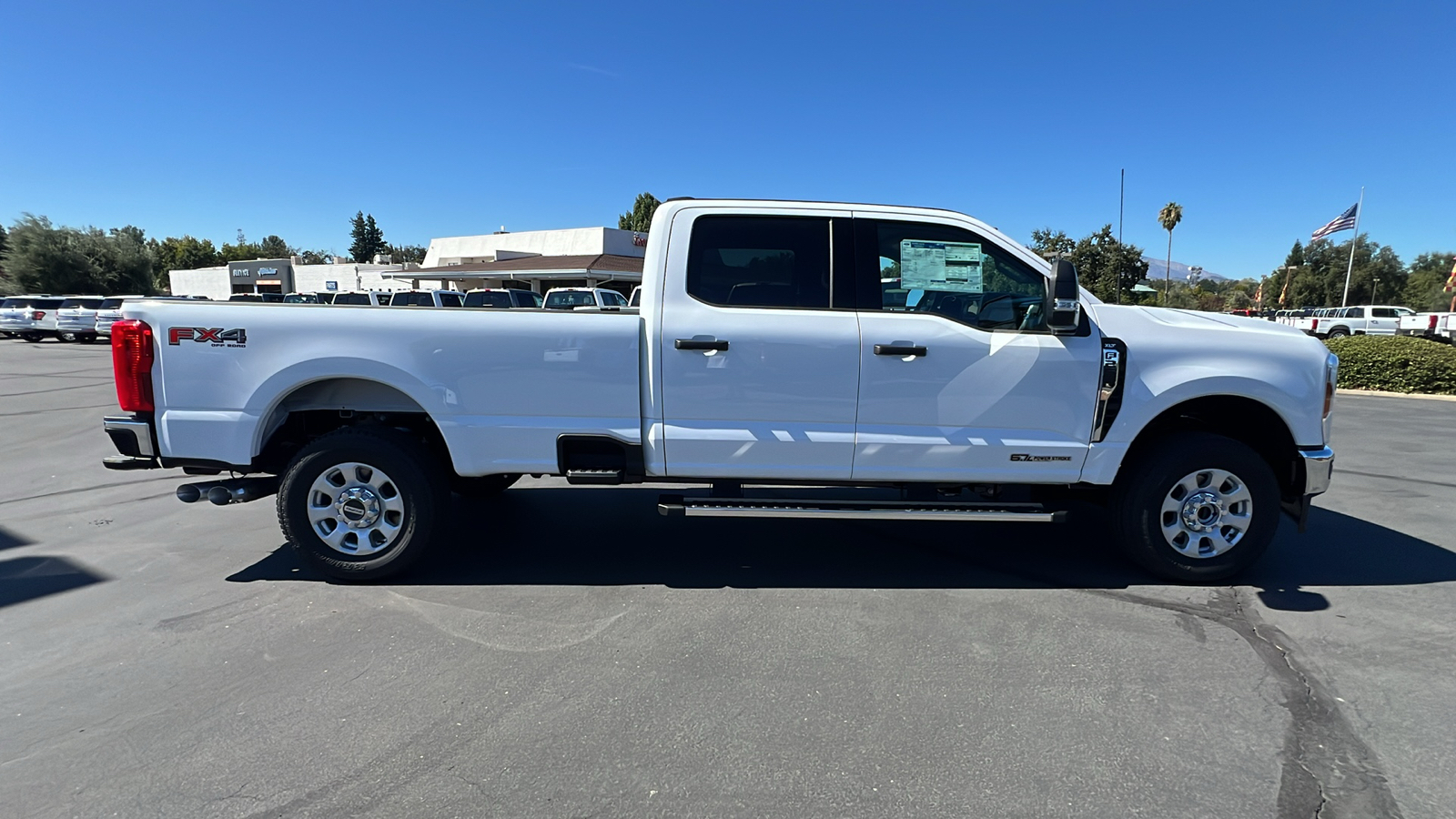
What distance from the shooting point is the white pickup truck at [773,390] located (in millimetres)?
4258

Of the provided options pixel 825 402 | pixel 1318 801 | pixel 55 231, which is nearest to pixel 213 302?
pixel 825 402

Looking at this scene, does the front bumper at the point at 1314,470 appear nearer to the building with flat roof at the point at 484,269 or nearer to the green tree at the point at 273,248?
the building with flat roof at the point at 484,269

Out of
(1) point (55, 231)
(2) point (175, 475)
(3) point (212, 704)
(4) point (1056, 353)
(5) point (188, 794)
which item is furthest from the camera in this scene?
(1) point (55, 231)

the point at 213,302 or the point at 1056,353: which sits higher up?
the point at 213,302

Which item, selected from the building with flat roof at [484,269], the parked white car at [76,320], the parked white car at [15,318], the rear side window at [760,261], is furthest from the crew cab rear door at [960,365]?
the parked white car at [15,318]

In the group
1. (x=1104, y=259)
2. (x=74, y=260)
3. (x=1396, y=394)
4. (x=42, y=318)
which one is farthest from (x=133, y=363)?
(x=74, y=260)

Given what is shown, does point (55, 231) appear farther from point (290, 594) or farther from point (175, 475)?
point (290, 594)

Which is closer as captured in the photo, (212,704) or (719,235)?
(212,704)

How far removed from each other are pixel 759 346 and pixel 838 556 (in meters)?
1.66

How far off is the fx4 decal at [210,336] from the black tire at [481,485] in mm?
1448

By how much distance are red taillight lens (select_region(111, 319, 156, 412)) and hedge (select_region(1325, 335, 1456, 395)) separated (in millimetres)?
Result: 18282

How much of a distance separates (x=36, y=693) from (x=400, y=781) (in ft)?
6.31

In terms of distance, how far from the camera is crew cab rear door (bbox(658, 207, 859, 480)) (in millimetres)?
4250

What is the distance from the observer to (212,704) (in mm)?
3207
